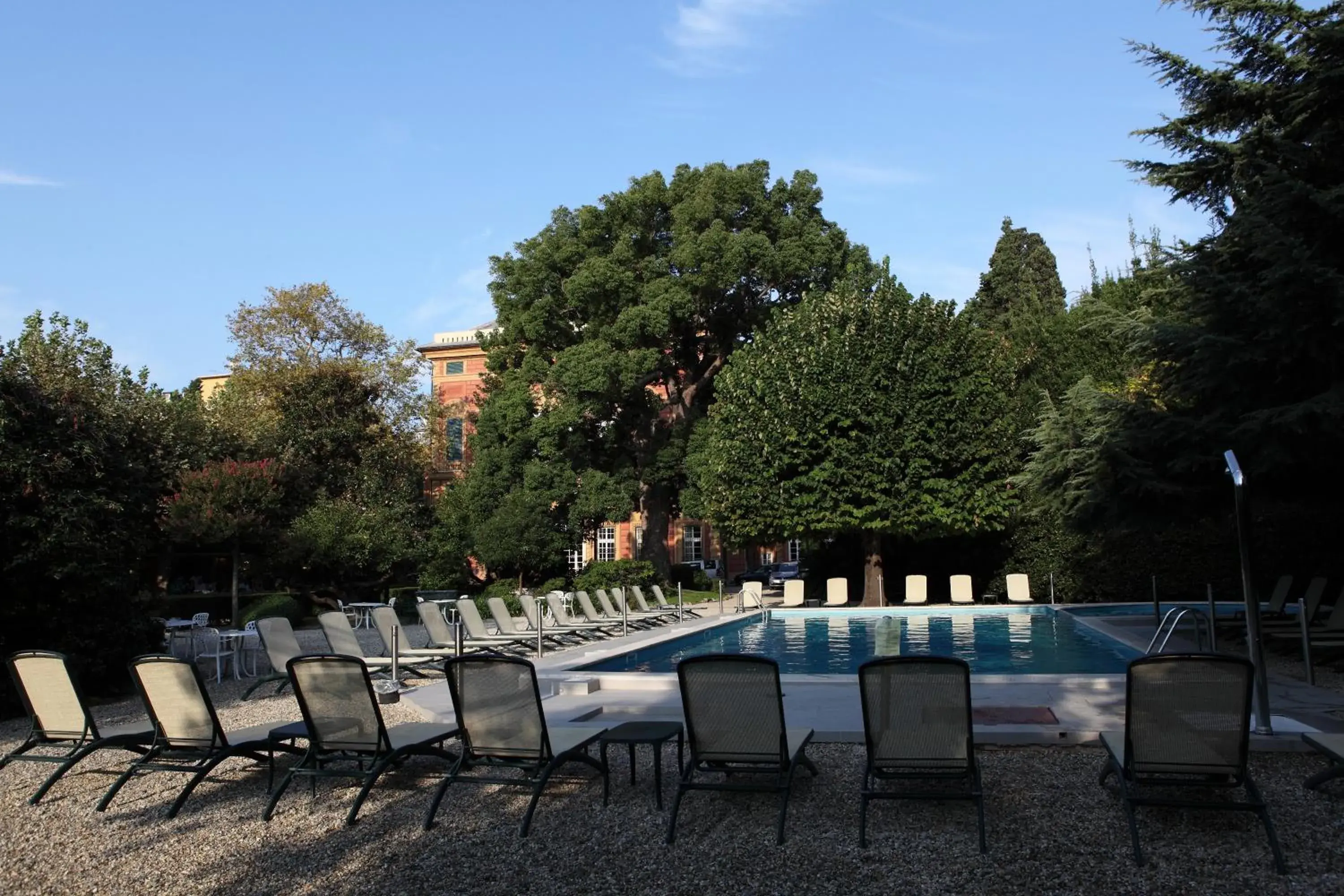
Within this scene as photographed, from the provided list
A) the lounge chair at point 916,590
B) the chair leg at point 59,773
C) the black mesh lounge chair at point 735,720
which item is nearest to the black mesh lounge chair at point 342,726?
the chair leg at point 59,773

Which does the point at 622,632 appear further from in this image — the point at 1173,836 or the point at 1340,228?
the point at 1173,836

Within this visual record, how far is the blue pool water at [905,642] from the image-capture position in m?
13.6

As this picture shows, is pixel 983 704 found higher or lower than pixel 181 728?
lower

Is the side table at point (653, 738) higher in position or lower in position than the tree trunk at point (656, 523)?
lower

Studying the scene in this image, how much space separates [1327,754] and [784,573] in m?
41.7

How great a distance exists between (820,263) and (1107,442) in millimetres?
18249

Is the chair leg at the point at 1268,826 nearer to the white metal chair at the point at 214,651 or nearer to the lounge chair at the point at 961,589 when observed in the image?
the white metal chair at the point at 214,651

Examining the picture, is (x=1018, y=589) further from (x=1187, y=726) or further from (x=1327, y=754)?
(x=1187, y=726)

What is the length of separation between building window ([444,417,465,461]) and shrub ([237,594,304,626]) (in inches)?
641

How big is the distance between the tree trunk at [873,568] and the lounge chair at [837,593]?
0.62 metres

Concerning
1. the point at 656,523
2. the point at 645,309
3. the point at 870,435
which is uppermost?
the point at 645,309

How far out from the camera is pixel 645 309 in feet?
95.9

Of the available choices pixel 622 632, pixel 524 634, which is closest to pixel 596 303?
pixel 622 632

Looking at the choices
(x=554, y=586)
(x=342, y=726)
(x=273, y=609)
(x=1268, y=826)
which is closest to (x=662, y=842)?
(x=342, y=726)
